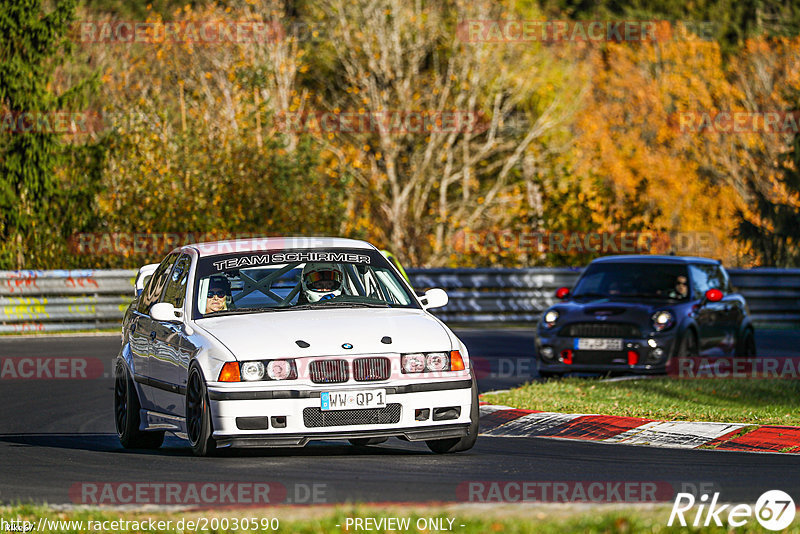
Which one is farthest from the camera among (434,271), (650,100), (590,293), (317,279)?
(650,100)

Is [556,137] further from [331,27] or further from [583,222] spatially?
[583,222]

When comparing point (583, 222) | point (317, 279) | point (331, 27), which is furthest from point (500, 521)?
point (331, 27)

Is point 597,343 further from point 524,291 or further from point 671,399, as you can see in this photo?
point 524,291

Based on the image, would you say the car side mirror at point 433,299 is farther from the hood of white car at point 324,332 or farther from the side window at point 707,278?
the side window at point 707,278

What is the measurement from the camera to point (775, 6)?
66.6 meters

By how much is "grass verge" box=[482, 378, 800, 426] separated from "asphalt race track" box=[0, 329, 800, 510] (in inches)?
71.3

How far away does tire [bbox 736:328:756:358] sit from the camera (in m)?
19.1

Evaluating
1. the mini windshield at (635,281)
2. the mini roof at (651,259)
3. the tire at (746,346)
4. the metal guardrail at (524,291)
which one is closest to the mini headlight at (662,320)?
the mini windshield at (635,281)

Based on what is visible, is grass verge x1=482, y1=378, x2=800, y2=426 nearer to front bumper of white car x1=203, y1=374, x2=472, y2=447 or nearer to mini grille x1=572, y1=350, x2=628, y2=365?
mini grille x1=572, y1=350, x2=628, y2=365

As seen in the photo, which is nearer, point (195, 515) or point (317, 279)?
point (195, 515)

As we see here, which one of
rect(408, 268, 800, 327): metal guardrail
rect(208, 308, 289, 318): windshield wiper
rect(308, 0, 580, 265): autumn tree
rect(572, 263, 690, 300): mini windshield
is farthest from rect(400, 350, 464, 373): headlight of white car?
rect(308, 0, 580, 265): autumn tree

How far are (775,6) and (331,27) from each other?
29976 millimetres

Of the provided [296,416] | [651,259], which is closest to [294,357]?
[296,416]

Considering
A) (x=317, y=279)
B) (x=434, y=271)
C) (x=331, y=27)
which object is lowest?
(x=434, y=271)
